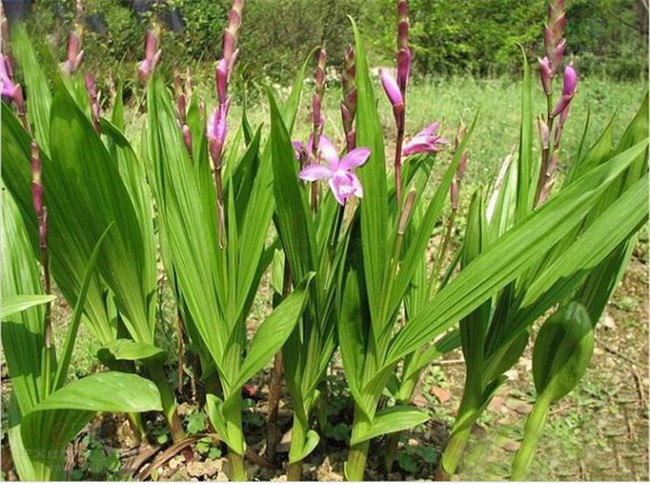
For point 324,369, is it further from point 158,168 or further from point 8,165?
point 8,165

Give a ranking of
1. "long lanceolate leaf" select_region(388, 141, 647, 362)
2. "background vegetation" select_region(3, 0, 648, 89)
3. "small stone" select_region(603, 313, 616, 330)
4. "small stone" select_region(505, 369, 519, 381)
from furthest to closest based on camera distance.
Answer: "background vegetation" select_region(3, 0, 648, 89)
"small stone" select_region(603, 313, 616, 330)
"small stone" select_region(505, 369, 519, 381)
"long lanceolate leaf" select_region(388, 141, 647, 362)

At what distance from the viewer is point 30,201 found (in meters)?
0.87

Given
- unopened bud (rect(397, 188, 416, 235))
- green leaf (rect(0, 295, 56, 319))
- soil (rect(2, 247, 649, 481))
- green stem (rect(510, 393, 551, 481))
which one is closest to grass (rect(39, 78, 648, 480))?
soil (rect(2, 247, 649, 481))

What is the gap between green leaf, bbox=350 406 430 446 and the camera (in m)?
0.89

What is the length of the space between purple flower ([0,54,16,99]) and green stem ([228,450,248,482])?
543 mm

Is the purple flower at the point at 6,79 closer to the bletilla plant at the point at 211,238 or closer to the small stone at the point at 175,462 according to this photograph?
the bletilla plant at the point at 211,238

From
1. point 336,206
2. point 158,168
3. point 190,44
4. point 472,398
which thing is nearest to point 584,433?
point 472,398

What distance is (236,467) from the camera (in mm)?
1002

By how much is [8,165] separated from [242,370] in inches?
14.3

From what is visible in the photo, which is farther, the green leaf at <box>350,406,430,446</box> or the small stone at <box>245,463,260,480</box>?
the small stone at <box>245,463,260,480</box>

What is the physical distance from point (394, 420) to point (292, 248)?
0.84 feet

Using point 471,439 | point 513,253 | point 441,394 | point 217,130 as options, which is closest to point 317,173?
point 217,130

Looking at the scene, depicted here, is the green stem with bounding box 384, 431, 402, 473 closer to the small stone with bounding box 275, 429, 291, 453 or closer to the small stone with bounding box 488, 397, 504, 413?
the small stone with bounding box 275, 429, 291, 453

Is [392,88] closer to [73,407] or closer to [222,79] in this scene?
[222,79]
